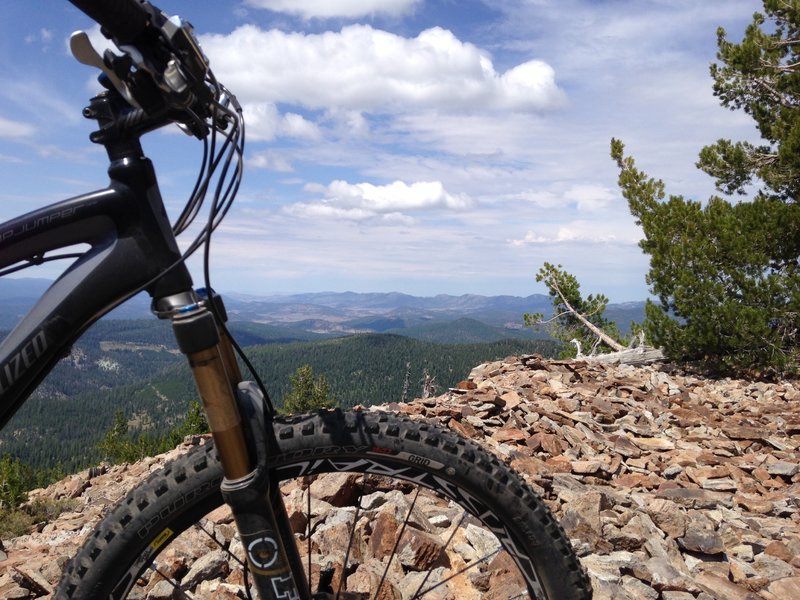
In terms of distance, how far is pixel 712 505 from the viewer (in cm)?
509

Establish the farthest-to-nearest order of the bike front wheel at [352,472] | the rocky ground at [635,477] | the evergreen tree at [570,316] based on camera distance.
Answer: the evergreen tree at [570,316], the rocky ground at [635,477], the bike front wheel at [352,472]

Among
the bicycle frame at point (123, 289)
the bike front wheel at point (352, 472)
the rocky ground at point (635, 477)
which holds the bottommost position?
the rocky ground at point (635, 477)

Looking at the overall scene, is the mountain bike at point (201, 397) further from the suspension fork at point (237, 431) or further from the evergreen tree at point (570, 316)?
the evergreen tree at point (570, 316)

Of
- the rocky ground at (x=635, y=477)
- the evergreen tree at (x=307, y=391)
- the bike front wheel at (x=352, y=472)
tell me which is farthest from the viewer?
the evergreen tree at (x=307, y=391)

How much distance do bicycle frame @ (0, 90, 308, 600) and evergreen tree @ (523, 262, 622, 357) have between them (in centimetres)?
1905

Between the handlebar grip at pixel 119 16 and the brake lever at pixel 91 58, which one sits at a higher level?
the handlebar grip at pixel 119 16

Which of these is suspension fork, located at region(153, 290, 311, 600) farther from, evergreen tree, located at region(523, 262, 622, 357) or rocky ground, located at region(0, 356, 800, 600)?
evergreen tree, located at region(523, 262, 622, 357)

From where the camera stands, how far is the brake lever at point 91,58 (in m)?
1.62

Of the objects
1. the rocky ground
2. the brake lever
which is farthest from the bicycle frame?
the rocky ground

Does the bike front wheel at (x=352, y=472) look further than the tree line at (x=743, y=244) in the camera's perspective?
No

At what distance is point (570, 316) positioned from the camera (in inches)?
843

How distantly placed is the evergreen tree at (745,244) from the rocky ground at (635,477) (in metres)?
1.27

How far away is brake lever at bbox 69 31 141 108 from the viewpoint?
63.9 inches

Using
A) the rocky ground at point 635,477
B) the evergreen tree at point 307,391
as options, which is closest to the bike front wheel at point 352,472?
the rocky ground at point 635,477
